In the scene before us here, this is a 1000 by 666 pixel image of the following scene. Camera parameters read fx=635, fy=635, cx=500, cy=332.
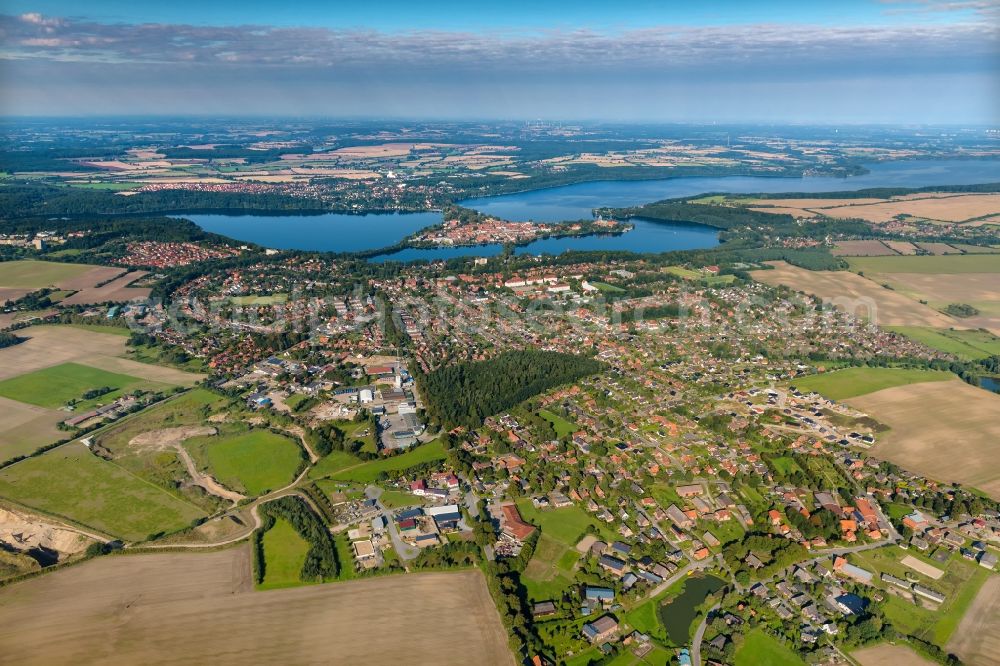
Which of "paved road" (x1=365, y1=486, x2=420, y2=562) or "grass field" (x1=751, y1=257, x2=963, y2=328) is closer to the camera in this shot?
"paved road" (x1=365, y1=486, x2=420, y2=562)

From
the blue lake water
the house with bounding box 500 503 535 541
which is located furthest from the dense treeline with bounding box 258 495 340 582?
the blue lake water

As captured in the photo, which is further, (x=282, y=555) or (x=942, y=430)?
(x=942, y=430)

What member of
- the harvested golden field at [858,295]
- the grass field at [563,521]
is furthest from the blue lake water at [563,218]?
the grass field at [563,521]

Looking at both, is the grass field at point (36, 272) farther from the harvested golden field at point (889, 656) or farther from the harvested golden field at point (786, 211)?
the harvested golden field at point (786, 211)

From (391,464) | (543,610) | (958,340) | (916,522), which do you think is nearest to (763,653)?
(543,610)

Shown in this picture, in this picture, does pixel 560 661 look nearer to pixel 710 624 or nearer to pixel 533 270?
pixel 710 624

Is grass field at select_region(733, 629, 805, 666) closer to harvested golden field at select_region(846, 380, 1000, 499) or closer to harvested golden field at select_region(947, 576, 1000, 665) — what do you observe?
harvested golden field at select_region(947, 576, 1000, 665)

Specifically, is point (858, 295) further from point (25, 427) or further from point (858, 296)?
point (25, 427)
